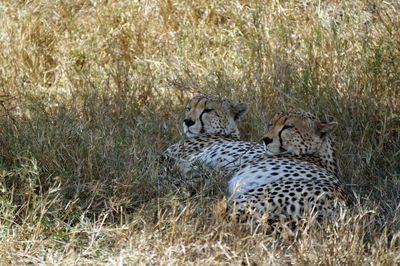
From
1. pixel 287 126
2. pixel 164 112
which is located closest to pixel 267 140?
pixel 287 126

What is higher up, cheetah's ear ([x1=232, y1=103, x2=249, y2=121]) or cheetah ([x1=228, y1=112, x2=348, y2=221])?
cheetah's ear ([x1=232, y1=103, x2=249, y2=121])

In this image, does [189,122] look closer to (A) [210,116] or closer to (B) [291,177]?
(A) [210,116]

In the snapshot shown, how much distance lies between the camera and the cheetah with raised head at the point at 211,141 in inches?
137

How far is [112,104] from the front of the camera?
4555 mm

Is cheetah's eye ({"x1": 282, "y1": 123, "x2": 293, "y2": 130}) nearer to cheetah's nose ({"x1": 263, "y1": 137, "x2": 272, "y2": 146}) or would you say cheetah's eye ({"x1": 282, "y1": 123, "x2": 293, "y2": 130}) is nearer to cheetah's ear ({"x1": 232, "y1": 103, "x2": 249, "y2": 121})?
cheetah's nose ({"x1": 263, "y1": 137, "x2": 272, "y2": 146})

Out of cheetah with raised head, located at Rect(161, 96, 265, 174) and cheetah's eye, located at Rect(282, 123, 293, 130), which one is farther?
cheetah with raised head, located at Rect(161, 96, 265, 174)

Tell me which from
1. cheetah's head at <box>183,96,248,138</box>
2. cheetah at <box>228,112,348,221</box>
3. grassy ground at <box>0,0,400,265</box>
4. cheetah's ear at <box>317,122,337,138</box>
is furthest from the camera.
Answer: cheetah's head at <box>183,96,248,138</box>

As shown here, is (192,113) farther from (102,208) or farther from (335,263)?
(335,263)

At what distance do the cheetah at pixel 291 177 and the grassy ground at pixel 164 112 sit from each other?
11 cm

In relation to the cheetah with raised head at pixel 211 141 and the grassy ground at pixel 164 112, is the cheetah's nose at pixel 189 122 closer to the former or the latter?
the cheetah with raised head at pixel 211 141

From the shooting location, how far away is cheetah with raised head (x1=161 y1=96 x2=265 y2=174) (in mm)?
3488

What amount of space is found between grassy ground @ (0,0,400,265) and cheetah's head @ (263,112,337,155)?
374 mm

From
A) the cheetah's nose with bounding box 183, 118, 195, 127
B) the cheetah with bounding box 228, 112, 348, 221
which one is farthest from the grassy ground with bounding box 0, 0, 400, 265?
→ the cheetah's nose with bounding box 183, 118, 195, 127

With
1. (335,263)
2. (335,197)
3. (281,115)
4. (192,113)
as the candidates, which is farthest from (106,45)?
(335,263)
